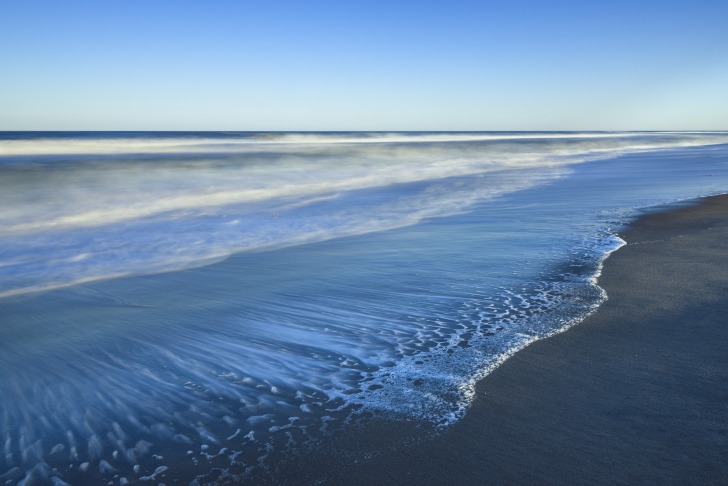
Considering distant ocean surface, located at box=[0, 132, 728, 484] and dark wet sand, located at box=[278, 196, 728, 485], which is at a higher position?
dark wet sand, located at box=[278, 196, 728, 485]

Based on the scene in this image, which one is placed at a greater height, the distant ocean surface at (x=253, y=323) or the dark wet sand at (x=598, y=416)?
the dark wet sand at (x=598, y=416)

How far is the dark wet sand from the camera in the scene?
2.63 metres

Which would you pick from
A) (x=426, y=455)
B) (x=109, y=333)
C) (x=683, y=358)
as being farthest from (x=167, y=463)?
(x=683, y=358)

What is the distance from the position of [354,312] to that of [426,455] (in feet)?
7.60

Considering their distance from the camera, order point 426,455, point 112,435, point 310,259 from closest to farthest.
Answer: point 426,455
point 112,435
point 310,259

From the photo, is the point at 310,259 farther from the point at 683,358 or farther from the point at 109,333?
the point at 683,358

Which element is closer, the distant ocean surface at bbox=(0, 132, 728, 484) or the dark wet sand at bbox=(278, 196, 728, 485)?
the dark wet sand at bbox=(278, 196, 728, 485)

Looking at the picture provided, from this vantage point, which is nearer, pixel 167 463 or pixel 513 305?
pixel 167 463

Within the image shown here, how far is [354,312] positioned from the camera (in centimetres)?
504

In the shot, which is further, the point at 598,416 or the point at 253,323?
the point at 253,323

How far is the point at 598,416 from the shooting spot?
308 centimetres

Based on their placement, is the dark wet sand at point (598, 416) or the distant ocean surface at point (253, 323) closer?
the dark wet sand at point (598, 416)

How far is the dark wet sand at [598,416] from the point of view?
104 inches

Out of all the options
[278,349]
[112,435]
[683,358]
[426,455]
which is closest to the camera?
[426,455]
